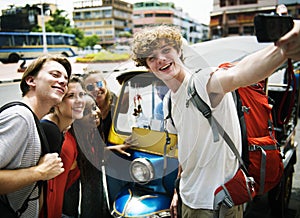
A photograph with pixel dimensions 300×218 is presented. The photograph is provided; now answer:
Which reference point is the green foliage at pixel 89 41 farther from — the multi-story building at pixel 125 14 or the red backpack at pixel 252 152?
the red backpack at pixel 252 152

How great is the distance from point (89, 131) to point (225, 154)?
80 cm

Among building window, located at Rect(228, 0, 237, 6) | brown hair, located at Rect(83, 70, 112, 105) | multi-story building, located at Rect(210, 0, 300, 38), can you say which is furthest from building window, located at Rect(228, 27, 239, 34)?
brown hair, located at Rect(83, 70, 112, 105)

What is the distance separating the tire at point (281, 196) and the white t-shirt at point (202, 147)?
5.36ft

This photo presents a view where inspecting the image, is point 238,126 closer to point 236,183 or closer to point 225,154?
point 225,154

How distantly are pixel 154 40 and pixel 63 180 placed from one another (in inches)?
33.4

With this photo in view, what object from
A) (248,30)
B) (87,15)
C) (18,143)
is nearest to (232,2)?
(248,30)

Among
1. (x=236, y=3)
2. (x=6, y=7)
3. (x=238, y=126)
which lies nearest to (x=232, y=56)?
(x=236, y=3)

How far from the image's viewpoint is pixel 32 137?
1.13m

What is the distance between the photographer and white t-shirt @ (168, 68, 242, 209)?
4.09 feet

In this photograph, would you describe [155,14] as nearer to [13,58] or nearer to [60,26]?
[60,26]

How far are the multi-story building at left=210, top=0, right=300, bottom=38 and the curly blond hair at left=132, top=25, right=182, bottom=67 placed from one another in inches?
43.1

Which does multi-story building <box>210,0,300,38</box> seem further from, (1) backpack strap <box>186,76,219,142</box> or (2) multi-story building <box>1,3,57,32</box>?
(2) multi-story building <box>1,3,57,32</box>

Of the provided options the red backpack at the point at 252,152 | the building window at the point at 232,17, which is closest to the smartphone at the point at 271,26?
the red backpack at the point at 252,152

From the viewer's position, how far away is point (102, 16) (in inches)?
85.4
